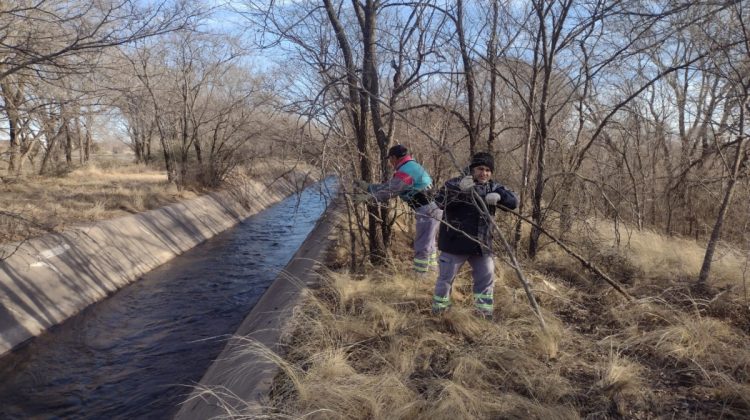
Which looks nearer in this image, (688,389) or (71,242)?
(688,389)

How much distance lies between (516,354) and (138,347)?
17.3ft

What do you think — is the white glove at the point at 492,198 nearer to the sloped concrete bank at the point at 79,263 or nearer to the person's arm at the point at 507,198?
the person's arm at the point at 507,198

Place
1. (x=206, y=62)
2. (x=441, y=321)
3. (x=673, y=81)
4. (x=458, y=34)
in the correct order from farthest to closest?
(x=206, y=62), (x=673, y=81), (x=458, y=34), (x=441, y=321)

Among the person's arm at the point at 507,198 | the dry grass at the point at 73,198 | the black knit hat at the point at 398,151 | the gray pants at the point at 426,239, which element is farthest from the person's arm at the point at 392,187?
the dry grass at the point at 73,198

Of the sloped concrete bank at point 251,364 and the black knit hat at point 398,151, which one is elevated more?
the black knit hat at point 398,151

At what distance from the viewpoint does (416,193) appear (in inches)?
231

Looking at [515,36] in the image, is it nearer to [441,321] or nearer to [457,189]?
[457,189]

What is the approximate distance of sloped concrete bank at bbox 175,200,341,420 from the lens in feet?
12.2

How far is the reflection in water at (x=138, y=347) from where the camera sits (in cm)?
520

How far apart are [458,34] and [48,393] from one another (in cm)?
691

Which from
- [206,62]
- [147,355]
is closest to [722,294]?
[147,355]

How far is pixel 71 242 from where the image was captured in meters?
8.70

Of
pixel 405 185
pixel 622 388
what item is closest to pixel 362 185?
pixel 405 185

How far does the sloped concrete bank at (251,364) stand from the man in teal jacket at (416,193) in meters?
0.84
